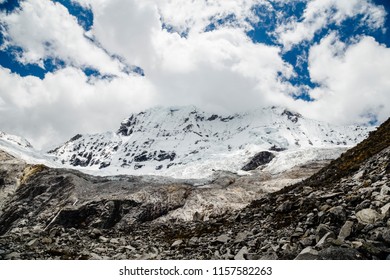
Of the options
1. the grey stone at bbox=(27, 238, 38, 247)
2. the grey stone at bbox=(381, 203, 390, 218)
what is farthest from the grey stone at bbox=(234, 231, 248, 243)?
the grey stone at bbox=(27, 238, 38, 247)

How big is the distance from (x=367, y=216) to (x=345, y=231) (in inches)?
40.2

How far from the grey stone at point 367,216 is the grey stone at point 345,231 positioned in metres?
0.42

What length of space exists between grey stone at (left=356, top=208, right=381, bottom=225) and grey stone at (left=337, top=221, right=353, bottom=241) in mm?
425

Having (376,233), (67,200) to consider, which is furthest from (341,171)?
(67,200)

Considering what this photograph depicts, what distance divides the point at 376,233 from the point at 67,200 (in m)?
41.1

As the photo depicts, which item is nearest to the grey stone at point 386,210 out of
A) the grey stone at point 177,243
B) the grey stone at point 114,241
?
the grey stone at point 177,243

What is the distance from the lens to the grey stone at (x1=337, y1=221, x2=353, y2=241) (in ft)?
32.1

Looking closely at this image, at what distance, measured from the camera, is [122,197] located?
142 feet

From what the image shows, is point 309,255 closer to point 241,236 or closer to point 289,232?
point 289,232

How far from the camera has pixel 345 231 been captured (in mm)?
9961

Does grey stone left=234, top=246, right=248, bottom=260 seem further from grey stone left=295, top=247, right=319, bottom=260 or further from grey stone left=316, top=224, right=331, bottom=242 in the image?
grey stone left=295, top=247, right=319, bottom=260

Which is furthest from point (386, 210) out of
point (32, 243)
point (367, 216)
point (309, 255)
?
point (32, 243)

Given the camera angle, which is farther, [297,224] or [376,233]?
[297,224]
